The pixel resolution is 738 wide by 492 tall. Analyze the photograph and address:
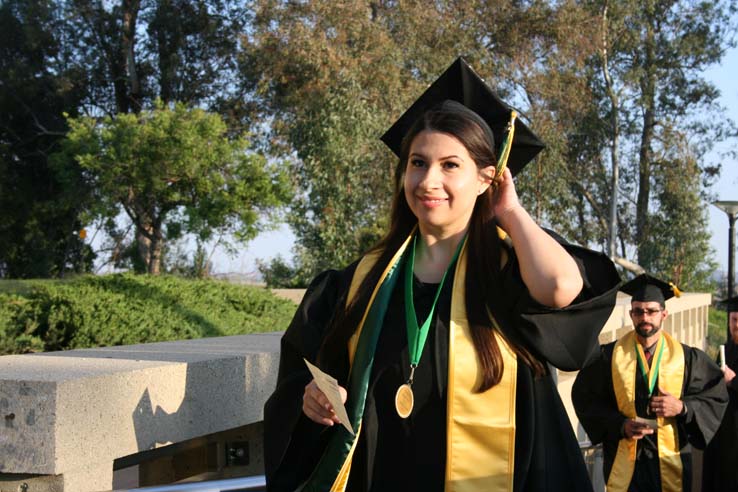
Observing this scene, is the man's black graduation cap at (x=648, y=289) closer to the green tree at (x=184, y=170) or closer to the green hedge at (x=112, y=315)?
the green hedge at (x=112, y=315)

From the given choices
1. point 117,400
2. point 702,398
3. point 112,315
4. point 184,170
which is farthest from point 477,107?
point 184,170

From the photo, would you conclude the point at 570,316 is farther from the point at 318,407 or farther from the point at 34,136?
the point at 34,136

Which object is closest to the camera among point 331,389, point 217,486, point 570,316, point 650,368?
point 331,389

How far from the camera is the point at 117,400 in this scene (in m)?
3.28

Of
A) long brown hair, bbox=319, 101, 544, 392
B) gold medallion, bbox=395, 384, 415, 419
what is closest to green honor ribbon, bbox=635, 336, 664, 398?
long brown hair, bbox=319, 101, 544, 392

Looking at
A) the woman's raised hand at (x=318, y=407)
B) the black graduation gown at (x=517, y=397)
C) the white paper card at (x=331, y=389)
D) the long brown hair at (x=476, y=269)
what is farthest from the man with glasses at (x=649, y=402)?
the white paper card at (x=331, y=389)

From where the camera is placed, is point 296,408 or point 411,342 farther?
point 296,408

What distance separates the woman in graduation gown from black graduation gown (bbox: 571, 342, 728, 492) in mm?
4374

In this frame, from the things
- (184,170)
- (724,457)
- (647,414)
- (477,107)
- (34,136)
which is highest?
Result: (34,136)

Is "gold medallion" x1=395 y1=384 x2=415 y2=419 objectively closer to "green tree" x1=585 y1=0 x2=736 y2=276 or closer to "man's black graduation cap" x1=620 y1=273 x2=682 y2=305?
"man's black graduation cap" x1=620 y1=273 x2=682 y2=305

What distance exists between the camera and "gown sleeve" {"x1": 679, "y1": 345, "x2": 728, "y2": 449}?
6520 millimetres

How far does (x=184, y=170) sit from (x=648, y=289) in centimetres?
1375

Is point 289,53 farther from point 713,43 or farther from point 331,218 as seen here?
point 713,43

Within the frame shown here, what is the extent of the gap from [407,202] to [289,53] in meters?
19.5
